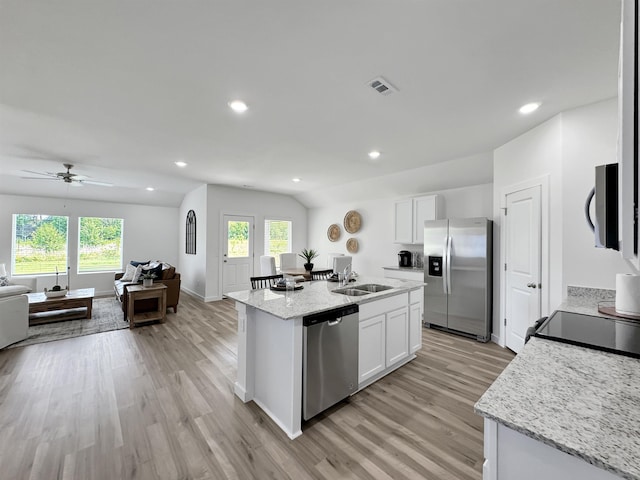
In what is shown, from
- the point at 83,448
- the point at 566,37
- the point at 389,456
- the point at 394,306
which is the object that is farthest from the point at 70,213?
the point at 566,37

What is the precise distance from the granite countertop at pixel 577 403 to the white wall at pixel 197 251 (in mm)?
6020

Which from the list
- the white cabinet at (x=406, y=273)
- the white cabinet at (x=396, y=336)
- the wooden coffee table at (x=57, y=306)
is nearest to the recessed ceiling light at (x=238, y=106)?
the white cabinet at (x=396, y=336)

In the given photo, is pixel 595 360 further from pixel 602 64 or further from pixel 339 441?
pixel 602 64

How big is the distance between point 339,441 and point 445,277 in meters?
2.97

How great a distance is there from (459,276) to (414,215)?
5.30 feet

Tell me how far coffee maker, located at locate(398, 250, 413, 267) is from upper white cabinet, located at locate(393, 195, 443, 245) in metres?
0.23

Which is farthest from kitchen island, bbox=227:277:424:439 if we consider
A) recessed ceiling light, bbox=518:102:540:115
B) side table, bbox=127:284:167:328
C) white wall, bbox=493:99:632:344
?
side table, bbox=127:284:167:328

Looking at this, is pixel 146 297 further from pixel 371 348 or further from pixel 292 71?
pixel 292 71

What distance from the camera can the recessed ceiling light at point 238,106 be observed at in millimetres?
2469

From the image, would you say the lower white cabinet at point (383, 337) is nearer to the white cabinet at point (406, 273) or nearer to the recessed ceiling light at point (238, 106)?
the white cabinet at point (406, 273)

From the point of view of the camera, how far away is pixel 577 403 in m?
0.82

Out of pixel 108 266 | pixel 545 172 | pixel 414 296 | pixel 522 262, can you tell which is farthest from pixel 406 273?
pixel 108 266

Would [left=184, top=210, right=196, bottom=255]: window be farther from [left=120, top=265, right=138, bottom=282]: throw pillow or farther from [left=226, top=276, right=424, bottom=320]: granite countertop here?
[left=226, top=276, right=424, bottom=320]: granite countertop

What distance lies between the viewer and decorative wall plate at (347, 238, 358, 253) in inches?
263
